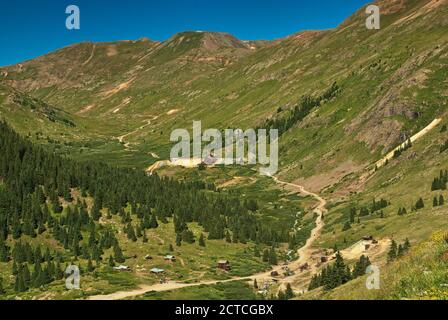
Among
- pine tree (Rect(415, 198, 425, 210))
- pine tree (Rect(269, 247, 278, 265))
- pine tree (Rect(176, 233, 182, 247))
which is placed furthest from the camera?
pine tree (Rect(176, 233, 182, 247))

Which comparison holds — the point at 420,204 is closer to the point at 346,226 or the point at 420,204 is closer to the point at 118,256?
the point at 346,226

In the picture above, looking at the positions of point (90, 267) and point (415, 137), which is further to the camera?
point (415, 137)

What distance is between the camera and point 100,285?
10138 cm

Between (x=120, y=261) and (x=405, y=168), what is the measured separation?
96.8 metres

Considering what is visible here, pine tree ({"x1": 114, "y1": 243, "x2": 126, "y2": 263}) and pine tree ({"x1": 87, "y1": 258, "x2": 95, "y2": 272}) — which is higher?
pine tree ({"x1": 114, "y1": 243, "x2": 126, "y2": 263})

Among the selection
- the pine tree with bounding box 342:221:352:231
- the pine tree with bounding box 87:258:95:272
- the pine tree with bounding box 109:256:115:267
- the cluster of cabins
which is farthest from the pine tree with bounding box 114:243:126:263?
the pine tree with bounding box 342:221:352:231

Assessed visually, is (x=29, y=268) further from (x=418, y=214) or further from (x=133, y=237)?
(x=418, y=214)

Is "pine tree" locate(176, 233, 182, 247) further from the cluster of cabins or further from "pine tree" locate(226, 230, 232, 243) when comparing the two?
"pine tree" locate(226, 230, 232, 243)

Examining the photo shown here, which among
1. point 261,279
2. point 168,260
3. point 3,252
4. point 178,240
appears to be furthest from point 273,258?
point 3,252

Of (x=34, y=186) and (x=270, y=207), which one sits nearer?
(x=34, y=186)

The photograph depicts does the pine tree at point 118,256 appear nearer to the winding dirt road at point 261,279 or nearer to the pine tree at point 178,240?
the pine tree at point 178,240

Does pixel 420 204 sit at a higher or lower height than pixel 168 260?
higher
